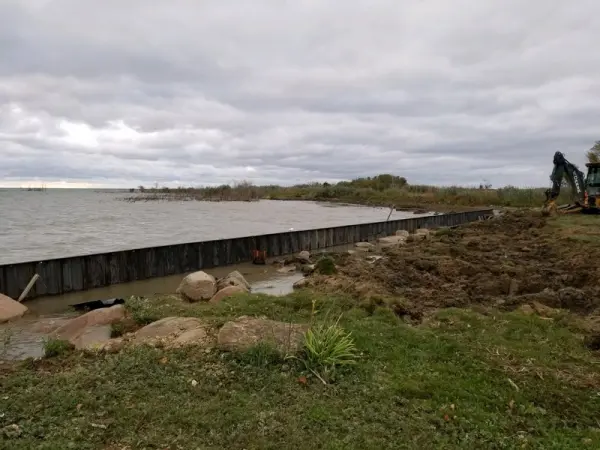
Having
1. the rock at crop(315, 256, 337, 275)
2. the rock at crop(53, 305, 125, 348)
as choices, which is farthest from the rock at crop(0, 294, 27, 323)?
the rock at crop(315, 256, 337, 275)

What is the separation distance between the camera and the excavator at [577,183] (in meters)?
26.2

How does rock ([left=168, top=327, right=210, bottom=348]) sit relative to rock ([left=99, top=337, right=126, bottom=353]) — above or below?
above

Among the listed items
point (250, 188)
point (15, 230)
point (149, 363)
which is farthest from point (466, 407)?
point (250, 188)

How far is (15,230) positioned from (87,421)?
30858 mm

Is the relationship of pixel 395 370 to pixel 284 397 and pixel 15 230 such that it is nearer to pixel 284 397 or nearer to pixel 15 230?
pixel 284 397

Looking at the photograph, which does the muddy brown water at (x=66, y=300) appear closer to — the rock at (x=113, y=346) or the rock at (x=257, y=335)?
the rock at (x=113, y=346)

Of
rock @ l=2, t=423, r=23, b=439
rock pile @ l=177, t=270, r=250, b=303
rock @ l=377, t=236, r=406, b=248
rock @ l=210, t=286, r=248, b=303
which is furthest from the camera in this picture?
rock @ l=377, t=236, r=406, b=248

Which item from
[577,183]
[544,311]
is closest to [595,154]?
[577,183]

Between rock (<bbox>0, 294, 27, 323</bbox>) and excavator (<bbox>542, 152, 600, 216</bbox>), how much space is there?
2717 centimetres

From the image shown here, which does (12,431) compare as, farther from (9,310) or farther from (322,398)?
(9,310)

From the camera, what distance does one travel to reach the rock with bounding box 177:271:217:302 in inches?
396

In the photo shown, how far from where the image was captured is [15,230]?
2972cm

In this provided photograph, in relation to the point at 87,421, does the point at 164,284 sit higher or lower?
lower

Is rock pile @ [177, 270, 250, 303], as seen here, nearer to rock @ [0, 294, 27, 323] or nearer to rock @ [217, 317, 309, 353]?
rock @ [0, 294, 27, 323]
